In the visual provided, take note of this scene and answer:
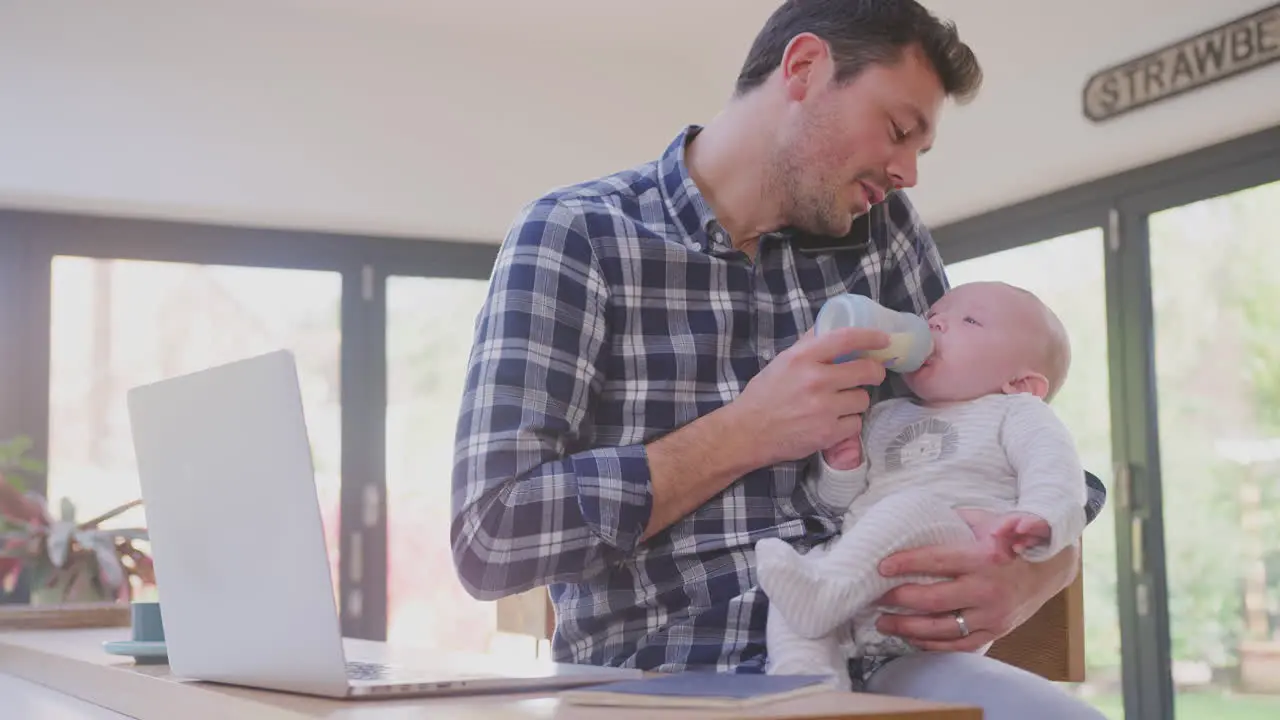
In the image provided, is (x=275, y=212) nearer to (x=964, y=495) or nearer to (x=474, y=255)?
(x=474, y=255)

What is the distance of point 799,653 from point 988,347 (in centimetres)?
46

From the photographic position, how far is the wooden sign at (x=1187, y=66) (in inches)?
129

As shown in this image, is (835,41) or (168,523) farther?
(835,41)

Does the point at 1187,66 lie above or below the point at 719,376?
above

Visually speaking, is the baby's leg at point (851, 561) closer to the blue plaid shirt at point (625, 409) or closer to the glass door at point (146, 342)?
the blue plaid shirt at point (625, 409)

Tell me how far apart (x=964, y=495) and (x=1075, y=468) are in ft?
0.42

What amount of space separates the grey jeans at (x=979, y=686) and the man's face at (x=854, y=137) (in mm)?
524

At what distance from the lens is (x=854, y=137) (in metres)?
1.64

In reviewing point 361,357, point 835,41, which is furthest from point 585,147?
point 835,41

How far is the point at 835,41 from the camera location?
1.67 m

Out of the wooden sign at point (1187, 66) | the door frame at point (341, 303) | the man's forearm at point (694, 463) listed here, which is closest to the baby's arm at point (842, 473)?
the man's forearm at point (694, 463)

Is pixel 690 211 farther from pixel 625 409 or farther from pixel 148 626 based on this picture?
pixel 148 626

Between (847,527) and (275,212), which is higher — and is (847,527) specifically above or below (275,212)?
below

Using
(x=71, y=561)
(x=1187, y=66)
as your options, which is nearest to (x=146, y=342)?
(x=71, y=561)
